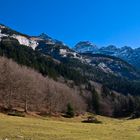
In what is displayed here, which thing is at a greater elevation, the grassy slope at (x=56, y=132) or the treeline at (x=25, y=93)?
the treeline at (x=25, y=93)

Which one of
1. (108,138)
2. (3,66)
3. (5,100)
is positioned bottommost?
(108,138)

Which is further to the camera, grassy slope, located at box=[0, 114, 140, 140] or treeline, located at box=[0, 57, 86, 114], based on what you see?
treeline, located at box=[0, 57, 86, 114]

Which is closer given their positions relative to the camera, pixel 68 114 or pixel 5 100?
pixel 5 100

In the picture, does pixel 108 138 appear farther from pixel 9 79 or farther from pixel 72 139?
pixel 9 79

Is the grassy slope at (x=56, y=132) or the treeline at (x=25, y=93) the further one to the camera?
the treeline at (x=25, y=93)

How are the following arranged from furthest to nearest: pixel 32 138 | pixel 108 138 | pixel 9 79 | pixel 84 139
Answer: pixel 9 79
pixel 108 138
pixel 84 139
pixel 32 138

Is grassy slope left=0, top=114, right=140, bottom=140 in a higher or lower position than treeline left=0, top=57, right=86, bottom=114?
lower

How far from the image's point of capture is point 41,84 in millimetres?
151375

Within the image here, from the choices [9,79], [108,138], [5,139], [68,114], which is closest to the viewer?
[5,139]

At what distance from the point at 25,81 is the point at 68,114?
20707mm

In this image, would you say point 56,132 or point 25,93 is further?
point 25,93

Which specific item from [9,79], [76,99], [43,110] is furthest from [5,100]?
[76,99]

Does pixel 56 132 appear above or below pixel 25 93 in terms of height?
below

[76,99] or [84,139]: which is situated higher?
[76,99]
